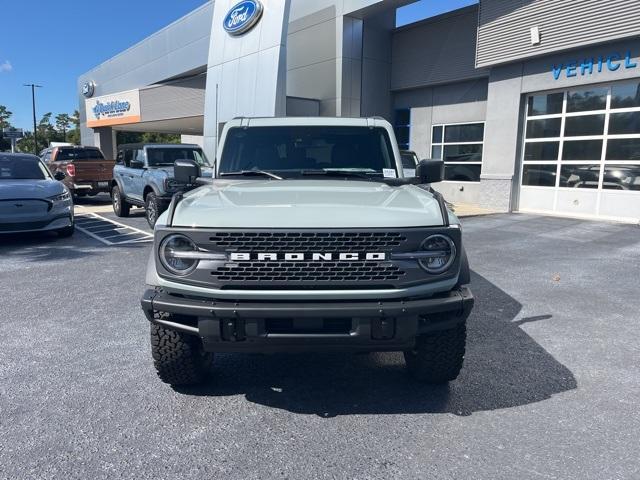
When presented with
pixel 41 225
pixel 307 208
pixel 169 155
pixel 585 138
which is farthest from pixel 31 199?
pixel 585 138

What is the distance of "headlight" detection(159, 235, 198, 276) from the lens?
2867 millimetres

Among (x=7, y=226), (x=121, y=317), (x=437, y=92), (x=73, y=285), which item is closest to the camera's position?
(x=121, y=317)

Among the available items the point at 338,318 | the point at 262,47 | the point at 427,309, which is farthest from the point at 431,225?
the point at 262,47

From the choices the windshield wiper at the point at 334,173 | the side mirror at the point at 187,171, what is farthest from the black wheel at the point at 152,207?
the windshield wiper at the point at 334,173

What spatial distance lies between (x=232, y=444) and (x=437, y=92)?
17.4 m

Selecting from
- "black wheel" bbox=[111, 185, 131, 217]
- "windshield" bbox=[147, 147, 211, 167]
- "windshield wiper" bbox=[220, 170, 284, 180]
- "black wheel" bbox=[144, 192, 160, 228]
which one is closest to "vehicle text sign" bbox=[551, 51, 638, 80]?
"windshield" bbox=[147, 147, 211, 167]

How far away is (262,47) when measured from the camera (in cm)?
1700

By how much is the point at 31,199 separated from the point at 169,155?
3.36m

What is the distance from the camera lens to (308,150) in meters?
4.45

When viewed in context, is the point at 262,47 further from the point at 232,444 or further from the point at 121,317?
the point at 232,444

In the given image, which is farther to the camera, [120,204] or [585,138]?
[585,138]

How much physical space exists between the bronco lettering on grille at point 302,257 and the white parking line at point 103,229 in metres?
7.22

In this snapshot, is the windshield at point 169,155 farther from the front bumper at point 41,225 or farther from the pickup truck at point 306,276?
the pickup truck at point 306,276

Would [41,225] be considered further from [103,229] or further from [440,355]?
[440,355]
